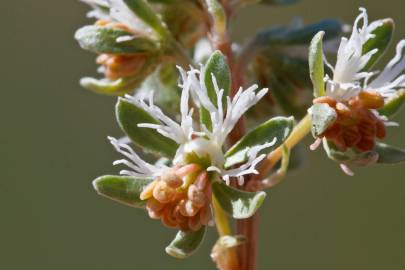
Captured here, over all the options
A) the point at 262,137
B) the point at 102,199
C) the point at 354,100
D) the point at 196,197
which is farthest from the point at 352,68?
the point at 102,199

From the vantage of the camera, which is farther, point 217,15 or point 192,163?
point 217,15

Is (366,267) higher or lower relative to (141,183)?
lower

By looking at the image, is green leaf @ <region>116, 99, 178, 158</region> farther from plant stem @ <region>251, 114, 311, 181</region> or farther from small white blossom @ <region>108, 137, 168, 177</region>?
plant stem @ <region>251, 114, 311, 181</region>

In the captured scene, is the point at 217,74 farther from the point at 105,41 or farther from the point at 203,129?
the point at 105,41

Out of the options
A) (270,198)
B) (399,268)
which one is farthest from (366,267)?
(270,198)

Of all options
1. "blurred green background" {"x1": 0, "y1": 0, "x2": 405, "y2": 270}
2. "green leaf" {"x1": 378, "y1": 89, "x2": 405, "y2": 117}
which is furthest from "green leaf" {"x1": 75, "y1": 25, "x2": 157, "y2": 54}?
"blurred green background" {"x1": 0, "y1": 0, "x2": 405, "y2": 270}

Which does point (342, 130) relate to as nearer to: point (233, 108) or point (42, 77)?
point (233, 108)

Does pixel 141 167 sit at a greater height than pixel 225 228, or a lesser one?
greater
